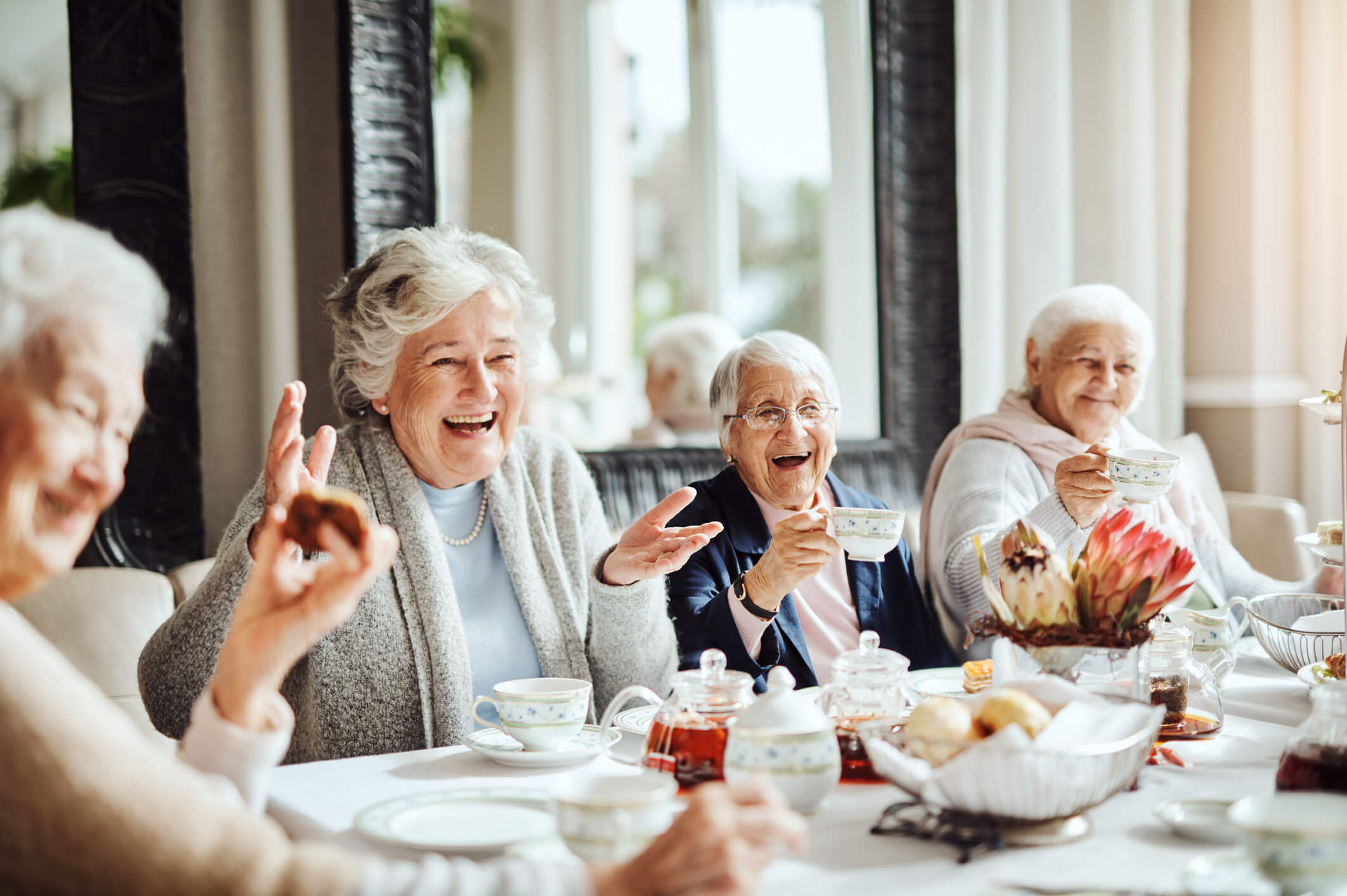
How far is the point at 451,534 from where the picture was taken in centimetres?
208

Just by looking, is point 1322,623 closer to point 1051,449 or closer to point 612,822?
point 1051,449

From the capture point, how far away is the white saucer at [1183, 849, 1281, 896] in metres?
0.95

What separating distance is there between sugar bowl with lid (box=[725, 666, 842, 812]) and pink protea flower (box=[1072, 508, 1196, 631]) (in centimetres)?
35

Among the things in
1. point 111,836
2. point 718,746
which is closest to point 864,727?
point 718,746

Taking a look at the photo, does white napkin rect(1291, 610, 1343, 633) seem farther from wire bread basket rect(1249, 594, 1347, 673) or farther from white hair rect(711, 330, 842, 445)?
white hair rect(711, 330, 842, 445)

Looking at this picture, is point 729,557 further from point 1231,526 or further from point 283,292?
point 1231,526

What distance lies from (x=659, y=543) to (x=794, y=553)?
23 cm

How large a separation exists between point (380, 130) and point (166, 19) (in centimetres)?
46

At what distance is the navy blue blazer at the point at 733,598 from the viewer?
78.4 inches

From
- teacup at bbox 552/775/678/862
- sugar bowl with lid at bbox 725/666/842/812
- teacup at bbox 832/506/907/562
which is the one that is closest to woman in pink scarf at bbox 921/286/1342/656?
teacup at bbox 832/506/907/562

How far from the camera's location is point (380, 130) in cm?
249

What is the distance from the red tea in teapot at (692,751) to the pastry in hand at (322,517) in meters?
0.43

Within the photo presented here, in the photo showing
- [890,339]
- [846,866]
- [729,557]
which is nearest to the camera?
[846,866]

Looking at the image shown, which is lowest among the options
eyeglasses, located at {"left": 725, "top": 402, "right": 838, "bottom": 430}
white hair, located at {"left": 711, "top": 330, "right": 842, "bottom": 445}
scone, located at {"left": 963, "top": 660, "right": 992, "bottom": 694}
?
scone, located at {"left": 963, "top": 660, "right": 992, "bottom": 694}
